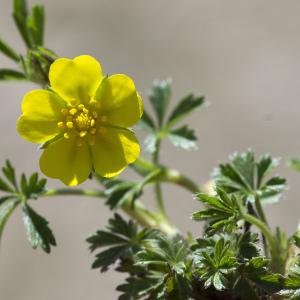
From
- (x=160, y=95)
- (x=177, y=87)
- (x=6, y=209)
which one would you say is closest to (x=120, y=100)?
(x=6, y=209)

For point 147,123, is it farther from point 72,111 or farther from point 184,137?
point 72,111

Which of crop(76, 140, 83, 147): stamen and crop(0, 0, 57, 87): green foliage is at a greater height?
crop(0, 0, 57, 87): green foliage

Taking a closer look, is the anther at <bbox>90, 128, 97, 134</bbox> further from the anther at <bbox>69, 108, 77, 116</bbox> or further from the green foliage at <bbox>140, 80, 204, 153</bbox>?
the green foliage at <bbox>140, 80, 204, 153</bbox>

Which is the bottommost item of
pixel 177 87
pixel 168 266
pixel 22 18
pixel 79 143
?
pixel 168 266

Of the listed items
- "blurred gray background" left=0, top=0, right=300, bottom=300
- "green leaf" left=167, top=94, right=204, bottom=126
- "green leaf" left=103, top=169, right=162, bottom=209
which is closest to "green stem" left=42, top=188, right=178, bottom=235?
"green leaf" left=103, top=169, right=162, bottom=209

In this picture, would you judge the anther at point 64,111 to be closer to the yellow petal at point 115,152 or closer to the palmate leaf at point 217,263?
the yellow petal at point 115,152

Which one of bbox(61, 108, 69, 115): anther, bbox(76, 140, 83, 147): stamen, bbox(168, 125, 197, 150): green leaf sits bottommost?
bbox(76, 140, 83, 147): stamen

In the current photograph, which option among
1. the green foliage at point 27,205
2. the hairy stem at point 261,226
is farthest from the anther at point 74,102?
the hairy stem at point 261,226
